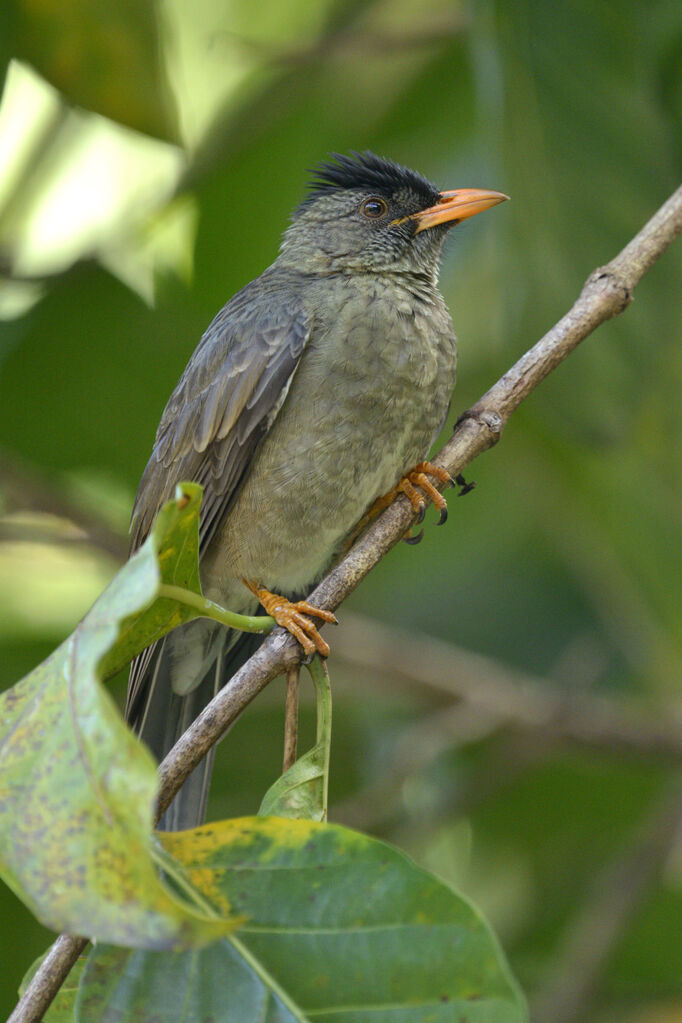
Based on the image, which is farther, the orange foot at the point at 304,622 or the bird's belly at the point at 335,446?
the bird's belly at the point at 335,446

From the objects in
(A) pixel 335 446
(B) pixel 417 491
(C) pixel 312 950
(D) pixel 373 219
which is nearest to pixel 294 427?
(A) pixel 335 446

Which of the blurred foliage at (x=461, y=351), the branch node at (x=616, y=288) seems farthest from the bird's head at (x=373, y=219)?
the branch node at (x=616, y=288)

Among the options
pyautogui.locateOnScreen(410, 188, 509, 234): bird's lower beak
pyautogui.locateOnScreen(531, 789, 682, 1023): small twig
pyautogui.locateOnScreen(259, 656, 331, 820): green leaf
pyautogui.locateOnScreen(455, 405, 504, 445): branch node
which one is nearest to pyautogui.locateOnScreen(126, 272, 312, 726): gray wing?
pyautogui.locateOnScreen(410, 188, 509, 234): bird's lower beak

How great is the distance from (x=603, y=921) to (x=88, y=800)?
2973 mm

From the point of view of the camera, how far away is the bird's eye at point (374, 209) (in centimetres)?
398

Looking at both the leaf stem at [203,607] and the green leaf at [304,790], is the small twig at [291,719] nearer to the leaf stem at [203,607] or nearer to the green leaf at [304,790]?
the green leaf at [304,790]

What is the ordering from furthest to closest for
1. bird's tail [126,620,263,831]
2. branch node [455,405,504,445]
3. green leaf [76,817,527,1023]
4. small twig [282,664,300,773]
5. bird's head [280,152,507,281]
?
1. bird's head [280,152,507,281]
2. bird's tail [126,620,263,831]
3. branch node [455,405,504,445]
4. small twig [282,664,300,773]
5. green leaf [76,817,527,1023]

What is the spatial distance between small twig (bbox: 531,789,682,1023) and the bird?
1.43 meters

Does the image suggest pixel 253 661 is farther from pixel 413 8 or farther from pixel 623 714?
pixel 413 8

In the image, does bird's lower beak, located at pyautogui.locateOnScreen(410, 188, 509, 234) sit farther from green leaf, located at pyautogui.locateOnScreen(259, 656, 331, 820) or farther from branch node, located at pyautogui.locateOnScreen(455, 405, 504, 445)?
green leaf, located at pyautogui.locateOnScreen(259, 656, 331, 820)

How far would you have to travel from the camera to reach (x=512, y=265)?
132 inches

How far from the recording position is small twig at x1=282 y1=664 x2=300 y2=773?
250 centimetres

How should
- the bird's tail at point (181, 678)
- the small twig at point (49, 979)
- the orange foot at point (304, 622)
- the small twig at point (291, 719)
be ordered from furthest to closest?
the bird's tail at point (181, 678) → the orange foot at point (304, 622) → the small twig at point (291, 719) → the small twig at point (49, 979)

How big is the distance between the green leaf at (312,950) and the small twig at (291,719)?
39 centimetres
